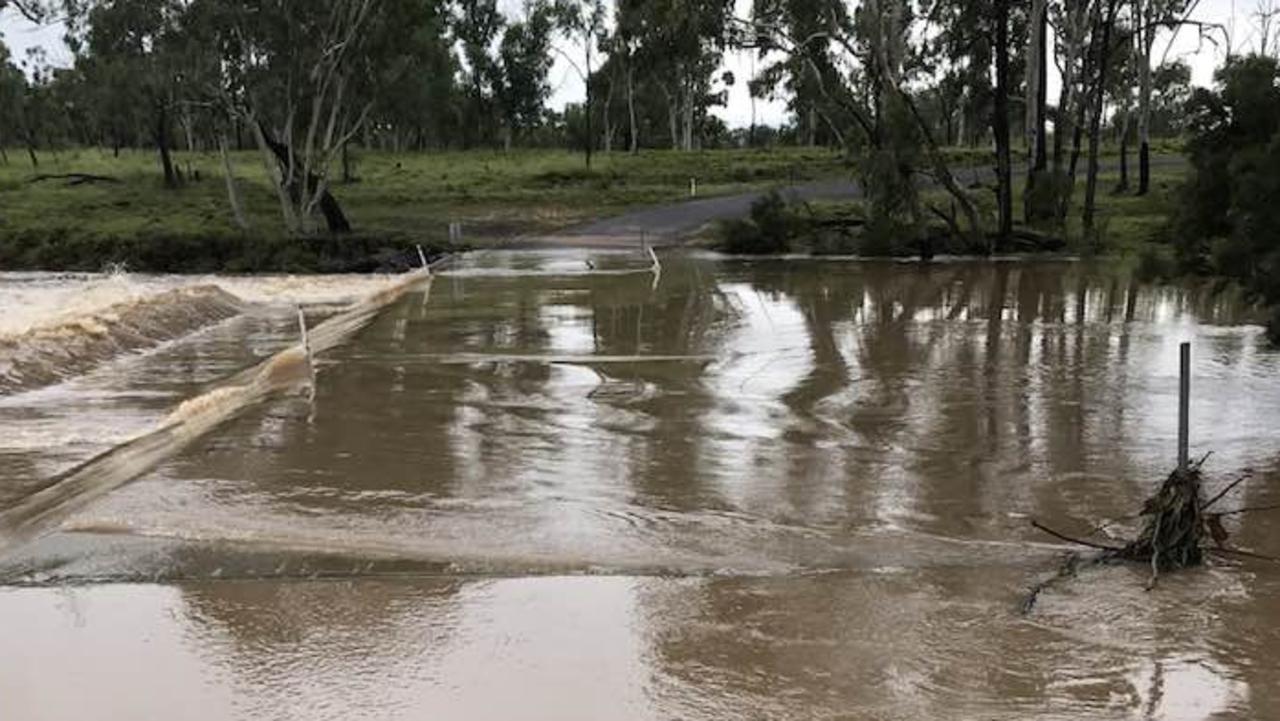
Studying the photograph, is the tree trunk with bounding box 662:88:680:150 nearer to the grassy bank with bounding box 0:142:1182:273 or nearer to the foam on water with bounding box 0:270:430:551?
the grassy bank with bounding box 0:142:1182:273

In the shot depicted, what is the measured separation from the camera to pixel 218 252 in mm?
29859

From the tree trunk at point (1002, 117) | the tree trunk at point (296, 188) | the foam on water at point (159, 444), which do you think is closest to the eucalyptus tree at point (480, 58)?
the tree trunk at point (296, 188)

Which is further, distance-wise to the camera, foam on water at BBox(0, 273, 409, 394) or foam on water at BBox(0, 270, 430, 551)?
foam on water at BBox(0, 273, 409, 394)

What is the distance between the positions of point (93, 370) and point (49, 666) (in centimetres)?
990

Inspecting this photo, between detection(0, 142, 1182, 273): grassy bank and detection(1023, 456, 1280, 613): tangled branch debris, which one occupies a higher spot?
detection(0, 142, 1182, 273): grassy bank

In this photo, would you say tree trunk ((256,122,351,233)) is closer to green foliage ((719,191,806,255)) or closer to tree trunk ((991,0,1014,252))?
green foliage ((719,191,806,255))

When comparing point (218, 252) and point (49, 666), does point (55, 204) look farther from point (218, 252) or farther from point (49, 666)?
point (49, 666)

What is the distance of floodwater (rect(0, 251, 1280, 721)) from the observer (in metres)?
4.98

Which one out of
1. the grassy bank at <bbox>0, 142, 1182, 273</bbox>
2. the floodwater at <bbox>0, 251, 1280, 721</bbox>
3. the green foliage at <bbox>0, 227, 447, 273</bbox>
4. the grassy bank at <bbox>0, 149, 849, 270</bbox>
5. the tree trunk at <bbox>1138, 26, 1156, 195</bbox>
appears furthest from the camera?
the tree trunk at <bbox>1138, 26, 1156, 195</bbox>

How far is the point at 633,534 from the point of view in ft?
23.3

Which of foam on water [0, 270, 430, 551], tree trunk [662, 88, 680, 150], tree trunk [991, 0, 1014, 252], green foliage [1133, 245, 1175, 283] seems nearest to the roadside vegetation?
tree trunk [991, 0, 1014, 252]

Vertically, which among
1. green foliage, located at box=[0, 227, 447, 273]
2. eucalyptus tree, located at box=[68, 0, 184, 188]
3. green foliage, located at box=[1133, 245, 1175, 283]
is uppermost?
eucalyptus tree, located at box=[68, 0, 184, 188]

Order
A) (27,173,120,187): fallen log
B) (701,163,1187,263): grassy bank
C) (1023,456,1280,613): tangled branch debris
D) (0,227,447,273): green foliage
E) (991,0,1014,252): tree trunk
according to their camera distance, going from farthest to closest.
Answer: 1. (27,173,120,187): fallen log
2. (0,227,447,273): green foliage
3. (701,163,1187,263): grassy bank
4. (991,0,1014,252): tree trunk
5. (1023,456,1280,613): tangled branch debris

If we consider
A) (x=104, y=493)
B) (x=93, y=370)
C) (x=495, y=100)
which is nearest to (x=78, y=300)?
(x=93, y=370)
